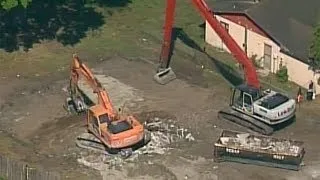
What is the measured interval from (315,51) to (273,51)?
172 inches

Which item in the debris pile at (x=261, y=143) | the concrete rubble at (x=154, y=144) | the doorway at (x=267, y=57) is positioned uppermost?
the doorway at (x=267, y=57)

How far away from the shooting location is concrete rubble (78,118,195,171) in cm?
4759

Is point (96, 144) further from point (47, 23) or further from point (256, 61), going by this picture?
point (47, 23)

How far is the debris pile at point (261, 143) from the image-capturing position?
46831mm

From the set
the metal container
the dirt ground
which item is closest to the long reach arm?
the dirt ground

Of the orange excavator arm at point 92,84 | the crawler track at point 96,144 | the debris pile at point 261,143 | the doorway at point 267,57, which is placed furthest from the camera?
the doorway at point 267,57

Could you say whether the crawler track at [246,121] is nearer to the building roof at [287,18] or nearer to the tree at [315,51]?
the tree at [315,51]

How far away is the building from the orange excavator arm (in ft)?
42.2

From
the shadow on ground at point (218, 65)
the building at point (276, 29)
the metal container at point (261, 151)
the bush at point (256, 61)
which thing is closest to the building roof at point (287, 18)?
the building at point (276, 29)

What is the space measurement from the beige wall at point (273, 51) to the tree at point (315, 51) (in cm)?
50

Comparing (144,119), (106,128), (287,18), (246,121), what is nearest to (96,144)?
(106,128)

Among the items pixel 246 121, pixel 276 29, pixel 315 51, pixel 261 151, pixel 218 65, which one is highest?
pixel 276 29

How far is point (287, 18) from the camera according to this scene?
5981 cm

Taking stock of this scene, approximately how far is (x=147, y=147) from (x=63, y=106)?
7.30 meters
